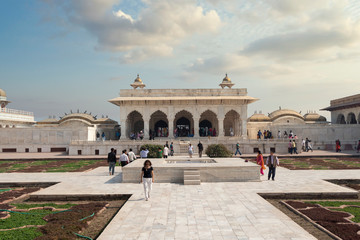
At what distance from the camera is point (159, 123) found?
32.9 m

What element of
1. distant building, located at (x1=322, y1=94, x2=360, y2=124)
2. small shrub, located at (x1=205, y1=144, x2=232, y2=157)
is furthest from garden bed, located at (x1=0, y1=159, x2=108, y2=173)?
distant building, located at (x1=322, y1=94, x2=360, y2=124)

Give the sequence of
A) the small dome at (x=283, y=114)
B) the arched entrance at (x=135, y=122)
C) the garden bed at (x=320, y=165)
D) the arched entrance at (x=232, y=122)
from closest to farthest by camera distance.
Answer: the garden bed at (x=320, y=165), the arched entrance at (x=232, y=122), the arched entrance at (x=135, y=122), the small dome at (x=283, y=114)

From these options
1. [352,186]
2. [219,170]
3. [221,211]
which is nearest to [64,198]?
[221,211]

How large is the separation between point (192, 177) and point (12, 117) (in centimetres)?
3314

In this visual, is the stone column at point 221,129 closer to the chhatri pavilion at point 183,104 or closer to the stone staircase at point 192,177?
the chhatri pavilion at point 183,104

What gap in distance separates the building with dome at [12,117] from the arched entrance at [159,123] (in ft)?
56.2

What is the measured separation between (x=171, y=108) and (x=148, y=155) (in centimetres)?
1200

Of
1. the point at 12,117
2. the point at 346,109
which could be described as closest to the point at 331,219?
the point at 346,109

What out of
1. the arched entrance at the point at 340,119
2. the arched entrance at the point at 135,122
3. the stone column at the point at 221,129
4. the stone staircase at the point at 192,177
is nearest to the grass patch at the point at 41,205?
the stone staircase at the point at 192,177

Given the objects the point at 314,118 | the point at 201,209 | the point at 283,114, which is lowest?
the point at 201,209

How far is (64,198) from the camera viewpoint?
8.12 m

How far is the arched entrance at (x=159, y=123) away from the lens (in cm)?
3203

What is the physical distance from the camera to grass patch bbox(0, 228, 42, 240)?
5.12 meters

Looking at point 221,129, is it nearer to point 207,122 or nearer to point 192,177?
point 207,122
